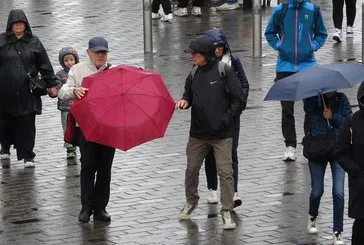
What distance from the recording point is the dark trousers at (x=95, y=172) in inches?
506

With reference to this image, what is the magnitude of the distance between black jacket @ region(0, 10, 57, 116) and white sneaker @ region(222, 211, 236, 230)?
11.5 feet

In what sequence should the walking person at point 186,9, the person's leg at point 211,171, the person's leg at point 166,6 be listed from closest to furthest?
the person's leg at point 211,171
the person's leg at point 166,6
the walking person at point 186,9

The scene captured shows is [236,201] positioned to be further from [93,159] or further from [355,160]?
[355,160]

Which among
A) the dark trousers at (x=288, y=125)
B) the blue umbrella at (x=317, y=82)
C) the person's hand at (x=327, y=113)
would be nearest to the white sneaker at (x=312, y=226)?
the person's hand at (x=327, y=113)

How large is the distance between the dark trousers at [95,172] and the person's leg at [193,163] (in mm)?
725

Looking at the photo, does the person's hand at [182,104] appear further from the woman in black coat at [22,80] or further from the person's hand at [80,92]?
the woman in black coat at [22,80]

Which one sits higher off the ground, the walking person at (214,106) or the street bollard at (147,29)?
the walking person at (214,106)

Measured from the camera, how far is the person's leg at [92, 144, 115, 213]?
12.9 m

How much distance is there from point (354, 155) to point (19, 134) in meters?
5.49

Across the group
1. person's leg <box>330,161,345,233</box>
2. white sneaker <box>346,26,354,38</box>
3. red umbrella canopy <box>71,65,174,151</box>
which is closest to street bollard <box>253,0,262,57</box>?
white sneaker <box>346,26,354,38</box>

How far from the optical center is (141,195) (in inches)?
548

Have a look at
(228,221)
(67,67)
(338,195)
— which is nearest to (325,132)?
(338,195)

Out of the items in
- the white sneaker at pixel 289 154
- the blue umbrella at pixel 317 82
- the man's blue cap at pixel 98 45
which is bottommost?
the white sneaker at pixel 289 154

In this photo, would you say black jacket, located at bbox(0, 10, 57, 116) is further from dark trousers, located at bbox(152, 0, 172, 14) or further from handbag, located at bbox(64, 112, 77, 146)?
dark trousers, located at bbox(152, 0, 172, 14)
